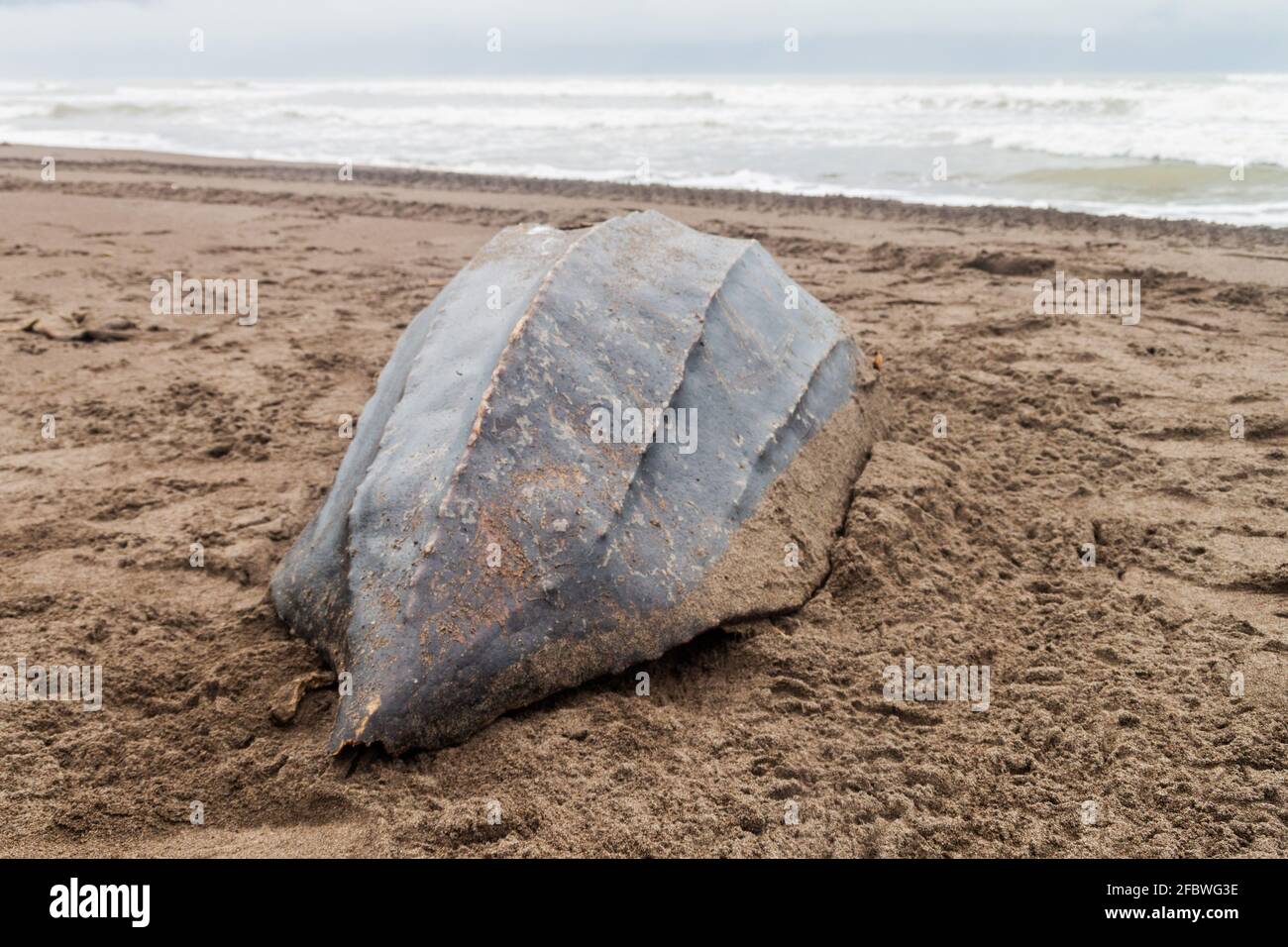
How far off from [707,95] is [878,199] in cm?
1944

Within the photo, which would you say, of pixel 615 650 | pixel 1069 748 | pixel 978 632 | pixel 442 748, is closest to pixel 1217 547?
pixel 978 632

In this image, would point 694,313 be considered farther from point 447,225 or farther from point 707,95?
point 707,95

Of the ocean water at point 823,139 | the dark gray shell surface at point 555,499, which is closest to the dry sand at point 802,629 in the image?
the dark gray shell surface at point 555,499

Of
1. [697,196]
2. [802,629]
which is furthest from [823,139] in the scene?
[802,629]

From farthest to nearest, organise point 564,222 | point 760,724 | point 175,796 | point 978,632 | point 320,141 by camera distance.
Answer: point 320,141, point 564,222, point 978,632, point 760,724, point 175,796

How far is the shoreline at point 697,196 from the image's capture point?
6781 millimetres

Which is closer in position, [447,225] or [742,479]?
[742,479]

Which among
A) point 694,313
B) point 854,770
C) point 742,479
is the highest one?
point 694,313

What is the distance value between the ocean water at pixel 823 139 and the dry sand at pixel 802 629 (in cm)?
474

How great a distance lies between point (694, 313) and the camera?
2.76 metres

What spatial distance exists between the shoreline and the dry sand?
5.87ft

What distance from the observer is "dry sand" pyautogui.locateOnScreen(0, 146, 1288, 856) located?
1.83 meters

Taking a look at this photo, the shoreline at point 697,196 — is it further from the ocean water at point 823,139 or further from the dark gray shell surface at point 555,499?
the dark gray shell surface at point 555,499

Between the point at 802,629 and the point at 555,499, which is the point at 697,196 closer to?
the point at 802,629
